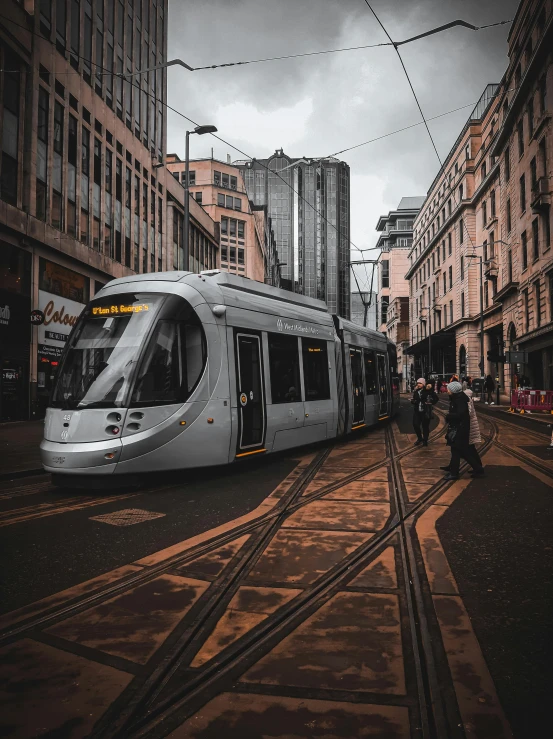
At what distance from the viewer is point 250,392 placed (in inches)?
368

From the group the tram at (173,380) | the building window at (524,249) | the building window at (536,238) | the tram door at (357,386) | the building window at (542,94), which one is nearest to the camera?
the tram at (173,380)

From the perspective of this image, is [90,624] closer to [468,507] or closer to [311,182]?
[468,507]

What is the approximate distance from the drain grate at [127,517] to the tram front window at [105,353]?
1669 mm

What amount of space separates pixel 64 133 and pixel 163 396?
61.0 ft

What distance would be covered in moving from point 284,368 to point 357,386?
15.4ft

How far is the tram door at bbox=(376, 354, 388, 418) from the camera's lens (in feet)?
56.6

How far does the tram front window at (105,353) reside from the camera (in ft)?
25.0

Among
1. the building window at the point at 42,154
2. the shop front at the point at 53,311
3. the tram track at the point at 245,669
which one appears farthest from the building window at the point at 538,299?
the tram track at the point at 245,669

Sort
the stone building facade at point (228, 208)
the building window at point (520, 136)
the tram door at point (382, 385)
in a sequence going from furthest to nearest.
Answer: the stone building facade at point (228, 208)
the building window at point (520, 136)
the tram door at point (382, 385)

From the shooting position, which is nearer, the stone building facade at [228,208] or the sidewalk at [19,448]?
the sidewalk at [19,448]

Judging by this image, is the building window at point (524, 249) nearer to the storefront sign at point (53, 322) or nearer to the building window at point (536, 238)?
the building window at point (536, 238)

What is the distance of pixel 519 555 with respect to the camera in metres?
4.73

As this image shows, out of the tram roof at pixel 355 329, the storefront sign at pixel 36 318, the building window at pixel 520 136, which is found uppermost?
the building window at pixel 520 136

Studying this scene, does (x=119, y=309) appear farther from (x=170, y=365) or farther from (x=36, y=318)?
(x=36, y=318)
